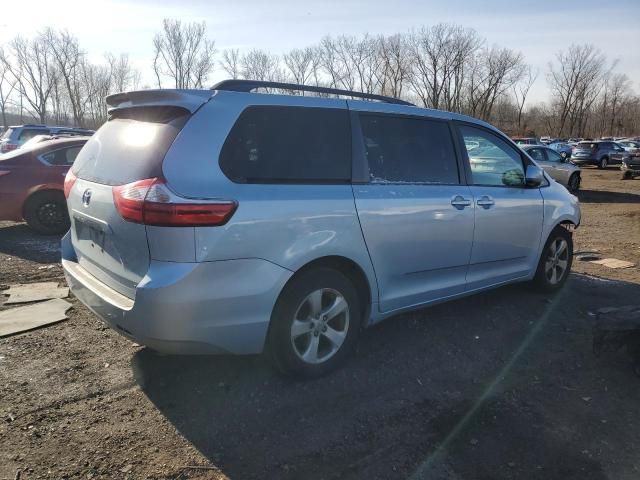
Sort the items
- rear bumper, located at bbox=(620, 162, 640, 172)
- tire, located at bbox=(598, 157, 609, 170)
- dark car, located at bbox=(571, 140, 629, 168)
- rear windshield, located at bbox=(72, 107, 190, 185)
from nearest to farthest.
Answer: rear windshield, located at bbox=(72, 107, 190, 185), rear bumper, located at bbox=(620, 162, 640, 172), dark car, located at bbox=(571, 140, 629, 168), tire, located at bbox=(598, 157, 609, 170)

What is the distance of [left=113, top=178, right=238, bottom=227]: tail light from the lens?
2618mm

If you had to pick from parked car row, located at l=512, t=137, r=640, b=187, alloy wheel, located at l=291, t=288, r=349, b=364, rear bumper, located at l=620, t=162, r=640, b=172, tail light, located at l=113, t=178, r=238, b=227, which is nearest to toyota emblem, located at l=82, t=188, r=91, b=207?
tail light, located at l=113, t=178, r=238, b=227

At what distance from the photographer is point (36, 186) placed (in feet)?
25.8

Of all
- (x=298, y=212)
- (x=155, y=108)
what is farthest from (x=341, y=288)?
(x=155, y=108)

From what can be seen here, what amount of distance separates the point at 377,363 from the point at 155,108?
2322mm

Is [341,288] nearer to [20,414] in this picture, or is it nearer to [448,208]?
[448,208]

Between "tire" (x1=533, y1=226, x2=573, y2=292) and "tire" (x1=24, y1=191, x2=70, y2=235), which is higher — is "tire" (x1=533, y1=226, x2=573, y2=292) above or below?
below

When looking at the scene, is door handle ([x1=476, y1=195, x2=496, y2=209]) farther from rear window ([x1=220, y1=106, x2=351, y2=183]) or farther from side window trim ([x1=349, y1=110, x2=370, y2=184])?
rear window ([x1=220, y1=106, x2=351, y2=183])

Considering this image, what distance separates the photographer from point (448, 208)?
12.9 ft

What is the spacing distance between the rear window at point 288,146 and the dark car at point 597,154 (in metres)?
35.1

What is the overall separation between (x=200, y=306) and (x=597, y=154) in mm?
36654

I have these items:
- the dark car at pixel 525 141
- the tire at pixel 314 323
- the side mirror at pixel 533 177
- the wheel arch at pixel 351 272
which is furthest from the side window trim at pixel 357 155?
the dark car at pixel 525 141

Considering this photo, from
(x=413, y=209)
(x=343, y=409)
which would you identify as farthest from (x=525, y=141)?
(x=343, y=409)

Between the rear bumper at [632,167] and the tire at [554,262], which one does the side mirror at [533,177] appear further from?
the rear bumper at [632,167]
